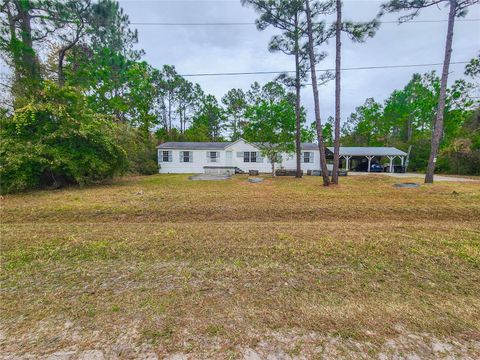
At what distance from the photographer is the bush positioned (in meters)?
8.02

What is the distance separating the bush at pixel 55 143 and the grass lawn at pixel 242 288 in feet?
14.3

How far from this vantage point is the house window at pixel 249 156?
20781 mm

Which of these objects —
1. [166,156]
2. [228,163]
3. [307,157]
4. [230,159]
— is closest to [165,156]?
[166,156]

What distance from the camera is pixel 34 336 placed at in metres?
1.74

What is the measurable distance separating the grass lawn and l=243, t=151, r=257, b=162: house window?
52.9 feet

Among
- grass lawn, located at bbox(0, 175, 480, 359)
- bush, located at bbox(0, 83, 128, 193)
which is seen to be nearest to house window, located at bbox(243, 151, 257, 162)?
bush, located at bbox(0, 83, 128, 193)

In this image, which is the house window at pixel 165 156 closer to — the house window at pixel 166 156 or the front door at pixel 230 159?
the house window at pixel 166 156

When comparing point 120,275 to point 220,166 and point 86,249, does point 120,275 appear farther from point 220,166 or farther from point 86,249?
point 220,166

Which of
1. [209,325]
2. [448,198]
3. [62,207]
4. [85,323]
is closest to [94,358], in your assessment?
[85,323]

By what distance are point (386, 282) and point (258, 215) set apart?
3.26 meters

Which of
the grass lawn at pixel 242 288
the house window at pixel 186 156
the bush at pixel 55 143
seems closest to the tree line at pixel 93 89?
the bush at pixel 55 143

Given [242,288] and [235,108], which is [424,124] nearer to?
[235,108]

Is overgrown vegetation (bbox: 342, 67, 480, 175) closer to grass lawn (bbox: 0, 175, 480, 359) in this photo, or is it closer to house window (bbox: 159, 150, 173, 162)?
grass lawn (bbox: 0, 175, 480, 359)

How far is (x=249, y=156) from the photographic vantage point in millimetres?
20828
